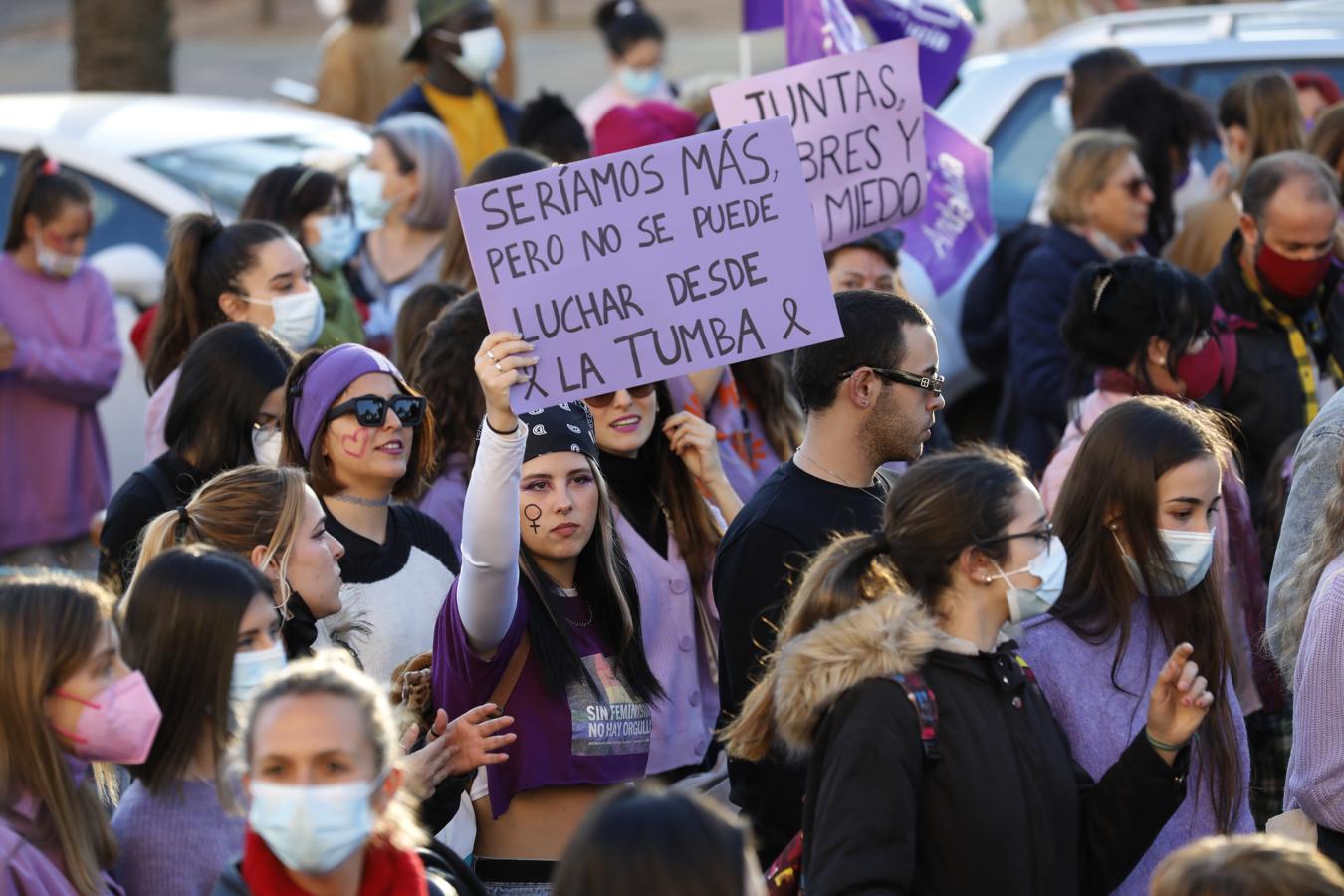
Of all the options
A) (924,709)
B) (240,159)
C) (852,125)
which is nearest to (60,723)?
(924,709)

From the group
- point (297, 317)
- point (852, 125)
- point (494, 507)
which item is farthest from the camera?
point (297, 317)

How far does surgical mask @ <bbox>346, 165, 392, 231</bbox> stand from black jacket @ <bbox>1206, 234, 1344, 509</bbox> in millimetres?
3377

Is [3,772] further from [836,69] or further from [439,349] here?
[836,69]

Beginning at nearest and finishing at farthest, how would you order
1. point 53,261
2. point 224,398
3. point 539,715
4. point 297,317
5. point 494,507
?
1. point 494,507
2. point 539,715
3. point 224,398
4. point 297,317
5. point 53,261

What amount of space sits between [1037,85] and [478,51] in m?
2.71

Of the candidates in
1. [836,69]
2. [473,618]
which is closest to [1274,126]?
[836,69]

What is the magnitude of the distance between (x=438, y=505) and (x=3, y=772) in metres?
2.20

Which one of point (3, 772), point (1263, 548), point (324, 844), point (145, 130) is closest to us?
point (324, 844)

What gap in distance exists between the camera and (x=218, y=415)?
5379 millimetres

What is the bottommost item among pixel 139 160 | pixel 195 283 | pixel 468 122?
pixel 195 283

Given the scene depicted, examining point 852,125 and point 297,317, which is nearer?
point 852,125

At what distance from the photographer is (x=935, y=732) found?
344 cm

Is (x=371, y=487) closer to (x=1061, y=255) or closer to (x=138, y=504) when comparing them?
(x=138, y=504)

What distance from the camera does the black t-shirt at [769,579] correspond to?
4.29m
